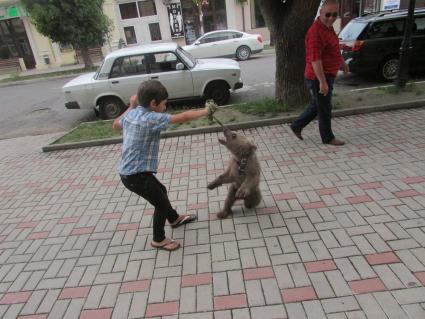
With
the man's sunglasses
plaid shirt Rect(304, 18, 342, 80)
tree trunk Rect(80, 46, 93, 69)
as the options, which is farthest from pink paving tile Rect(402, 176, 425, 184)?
tree trunk Rect(80, 46, 93, 69)

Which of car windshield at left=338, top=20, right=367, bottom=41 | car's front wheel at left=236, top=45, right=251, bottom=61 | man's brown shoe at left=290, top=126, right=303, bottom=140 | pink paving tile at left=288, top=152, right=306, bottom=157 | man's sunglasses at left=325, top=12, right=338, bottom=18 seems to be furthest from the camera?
car's front wheel at left=236, top=45, right=251, bottom=61

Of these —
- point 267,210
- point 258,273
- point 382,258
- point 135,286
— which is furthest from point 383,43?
point 135,286

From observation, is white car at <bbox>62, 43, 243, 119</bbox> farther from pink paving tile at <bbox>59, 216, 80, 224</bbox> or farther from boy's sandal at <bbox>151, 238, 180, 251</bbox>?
boy's sandal at <bbox>151, 238, 180, 251</bbox>

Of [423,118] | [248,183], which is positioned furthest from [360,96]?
[248,183]

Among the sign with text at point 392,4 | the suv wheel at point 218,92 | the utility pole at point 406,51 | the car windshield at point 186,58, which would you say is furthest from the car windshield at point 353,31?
the sign with text at point 392,4

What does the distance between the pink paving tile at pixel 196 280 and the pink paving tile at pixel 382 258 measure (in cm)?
144

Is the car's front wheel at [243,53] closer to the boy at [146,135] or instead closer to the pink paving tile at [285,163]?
the pink paving tile at [285,163]

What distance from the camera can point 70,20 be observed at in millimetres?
19375

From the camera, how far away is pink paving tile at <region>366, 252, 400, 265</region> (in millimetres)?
3078

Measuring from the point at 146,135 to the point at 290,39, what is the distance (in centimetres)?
470

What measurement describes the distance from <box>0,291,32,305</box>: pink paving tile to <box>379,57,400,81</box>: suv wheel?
→ 31.1ft

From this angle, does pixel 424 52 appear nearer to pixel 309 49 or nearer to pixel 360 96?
pixel 360 96

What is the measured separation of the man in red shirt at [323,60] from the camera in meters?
4.85

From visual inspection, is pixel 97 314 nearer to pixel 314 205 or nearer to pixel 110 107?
pixel 314 205
